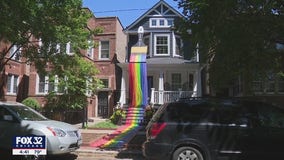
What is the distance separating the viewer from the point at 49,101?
23.9 metres

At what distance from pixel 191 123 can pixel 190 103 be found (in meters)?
0.60

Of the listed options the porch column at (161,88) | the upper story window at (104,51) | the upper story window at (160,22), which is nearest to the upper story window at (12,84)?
the upper story window at (104,51)

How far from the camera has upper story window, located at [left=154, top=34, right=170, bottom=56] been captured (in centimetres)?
2931

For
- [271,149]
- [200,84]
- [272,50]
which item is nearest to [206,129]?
[271,149]

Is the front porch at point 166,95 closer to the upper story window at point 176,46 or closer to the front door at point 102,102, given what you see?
the upper story window at point 176,46

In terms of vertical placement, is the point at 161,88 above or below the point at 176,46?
below

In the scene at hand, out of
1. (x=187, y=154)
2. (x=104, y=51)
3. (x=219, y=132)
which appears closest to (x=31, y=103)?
(x=104, y=51)

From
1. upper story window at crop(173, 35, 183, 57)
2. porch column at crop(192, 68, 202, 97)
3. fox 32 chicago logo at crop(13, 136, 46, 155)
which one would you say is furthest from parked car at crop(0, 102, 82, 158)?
upper story window at crop(173, 35, 183, 57)

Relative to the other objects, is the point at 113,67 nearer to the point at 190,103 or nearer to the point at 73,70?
the point at 73,70

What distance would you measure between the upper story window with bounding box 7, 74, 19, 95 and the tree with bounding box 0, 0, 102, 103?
10.2m

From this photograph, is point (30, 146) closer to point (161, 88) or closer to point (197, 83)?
point (161, 88)

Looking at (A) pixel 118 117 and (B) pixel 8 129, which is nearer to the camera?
(B) pixel 8 129

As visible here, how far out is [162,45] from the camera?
96.0 ft

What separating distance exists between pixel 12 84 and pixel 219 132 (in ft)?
74.4
